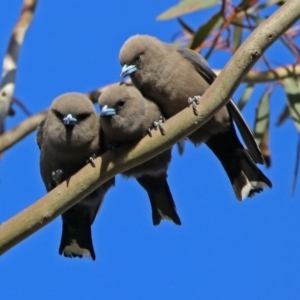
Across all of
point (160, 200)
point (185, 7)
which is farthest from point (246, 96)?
point (160, 200)

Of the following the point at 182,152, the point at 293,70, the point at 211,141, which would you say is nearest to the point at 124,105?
the point at 211,141

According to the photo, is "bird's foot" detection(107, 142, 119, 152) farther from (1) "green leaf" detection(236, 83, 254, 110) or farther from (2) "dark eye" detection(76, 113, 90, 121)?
(1) "green leaf" detection(236, 83, 254, 110)

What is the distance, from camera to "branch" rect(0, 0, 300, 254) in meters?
3.18

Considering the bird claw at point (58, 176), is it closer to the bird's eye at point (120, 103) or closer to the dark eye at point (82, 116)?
the dark eye at point (82, 116)

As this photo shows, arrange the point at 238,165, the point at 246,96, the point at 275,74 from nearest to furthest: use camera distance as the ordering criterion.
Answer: the point at 238,165 → the point at 275,74 → the point at 246,96

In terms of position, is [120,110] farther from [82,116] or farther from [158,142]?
[158,142]

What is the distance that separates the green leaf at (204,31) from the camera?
4.88 m

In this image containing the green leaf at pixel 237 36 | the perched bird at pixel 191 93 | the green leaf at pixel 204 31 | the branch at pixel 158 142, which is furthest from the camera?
the green leaf at pixel 237 36

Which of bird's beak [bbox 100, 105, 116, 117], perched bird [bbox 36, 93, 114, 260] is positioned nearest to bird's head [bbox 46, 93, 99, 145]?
perched bird [bbox 36, 93, 114, 260]

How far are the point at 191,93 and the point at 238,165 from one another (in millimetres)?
499

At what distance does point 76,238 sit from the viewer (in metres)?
4.46

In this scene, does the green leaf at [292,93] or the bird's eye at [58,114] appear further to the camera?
the green leaf at [292,93]

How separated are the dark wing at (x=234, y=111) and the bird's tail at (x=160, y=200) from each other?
458 mm

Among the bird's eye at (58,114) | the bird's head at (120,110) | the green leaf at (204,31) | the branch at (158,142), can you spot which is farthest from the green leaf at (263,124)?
the branch at (158,142)
